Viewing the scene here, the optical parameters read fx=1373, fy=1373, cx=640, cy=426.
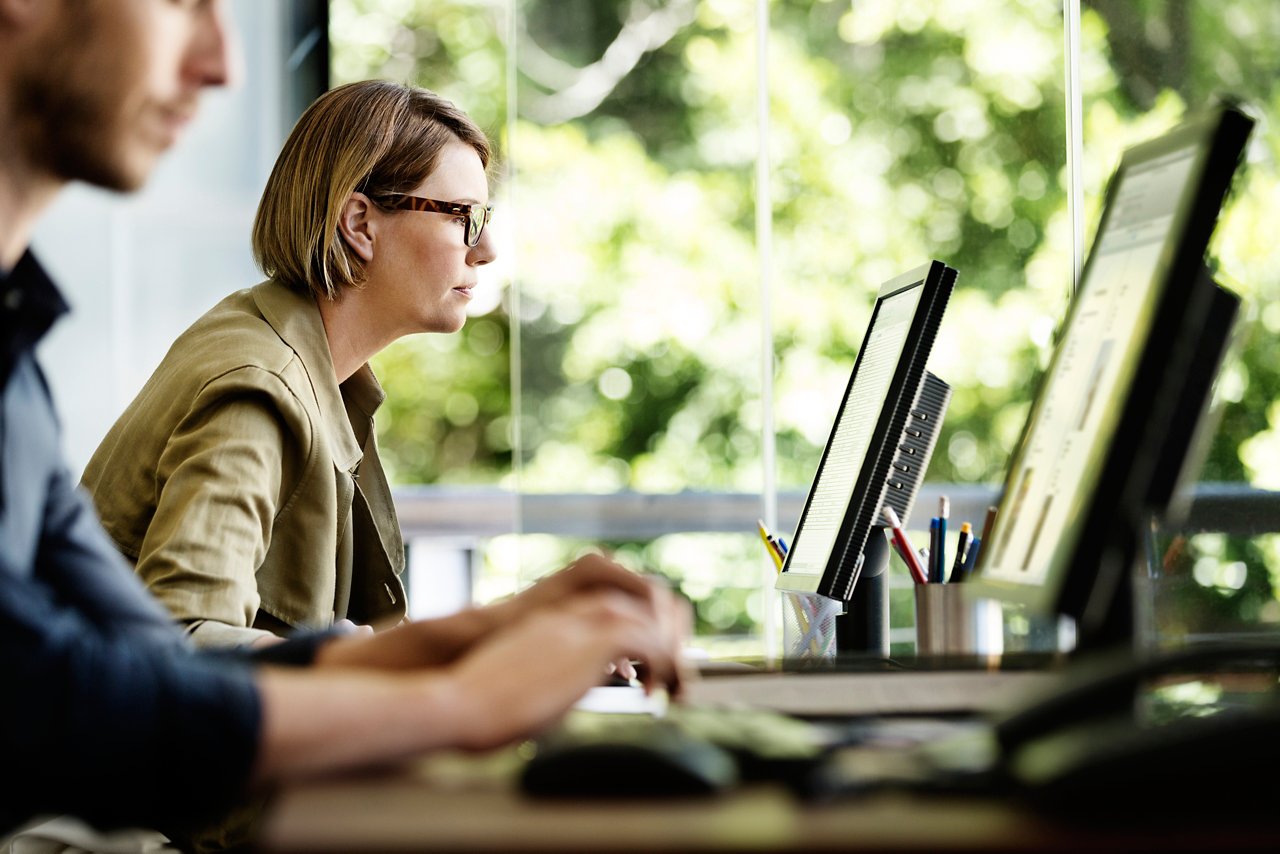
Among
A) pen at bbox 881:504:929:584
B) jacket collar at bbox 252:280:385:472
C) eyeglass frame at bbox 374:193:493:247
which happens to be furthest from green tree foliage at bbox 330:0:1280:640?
pen at bbox 881:504:929:584

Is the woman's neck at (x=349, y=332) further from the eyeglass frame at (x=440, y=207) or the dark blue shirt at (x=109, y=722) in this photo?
the dark blue shirt at (x=109, y=722)

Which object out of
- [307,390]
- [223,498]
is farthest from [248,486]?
[307,390]

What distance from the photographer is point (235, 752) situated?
0.63m

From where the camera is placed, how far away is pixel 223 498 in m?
1.32

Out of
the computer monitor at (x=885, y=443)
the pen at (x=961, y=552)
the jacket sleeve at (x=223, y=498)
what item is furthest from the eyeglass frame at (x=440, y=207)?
the pen at (x=961, y=552)

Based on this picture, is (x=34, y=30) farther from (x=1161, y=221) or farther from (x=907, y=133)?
(x=907, y=133)

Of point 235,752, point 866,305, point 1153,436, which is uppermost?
point 866,305

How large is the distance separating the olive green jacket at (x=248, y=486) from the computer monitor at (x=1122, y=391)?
0.70 m

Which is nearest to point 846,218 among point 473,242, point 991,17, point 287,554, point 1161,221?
point 991,17

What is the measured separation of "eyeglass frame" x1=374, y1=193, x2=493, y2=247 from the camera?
6.11ft

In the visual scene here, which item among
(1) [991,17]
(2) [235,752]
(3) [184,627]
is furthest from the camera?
(1) [991,17]

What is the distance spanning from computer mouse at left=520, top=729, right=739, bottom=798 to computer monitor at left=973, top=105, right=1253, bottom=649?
0.26 m

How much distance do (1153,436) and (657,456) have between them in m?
5.66

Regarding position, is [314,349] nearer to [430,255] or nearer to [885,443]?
[430,255]
